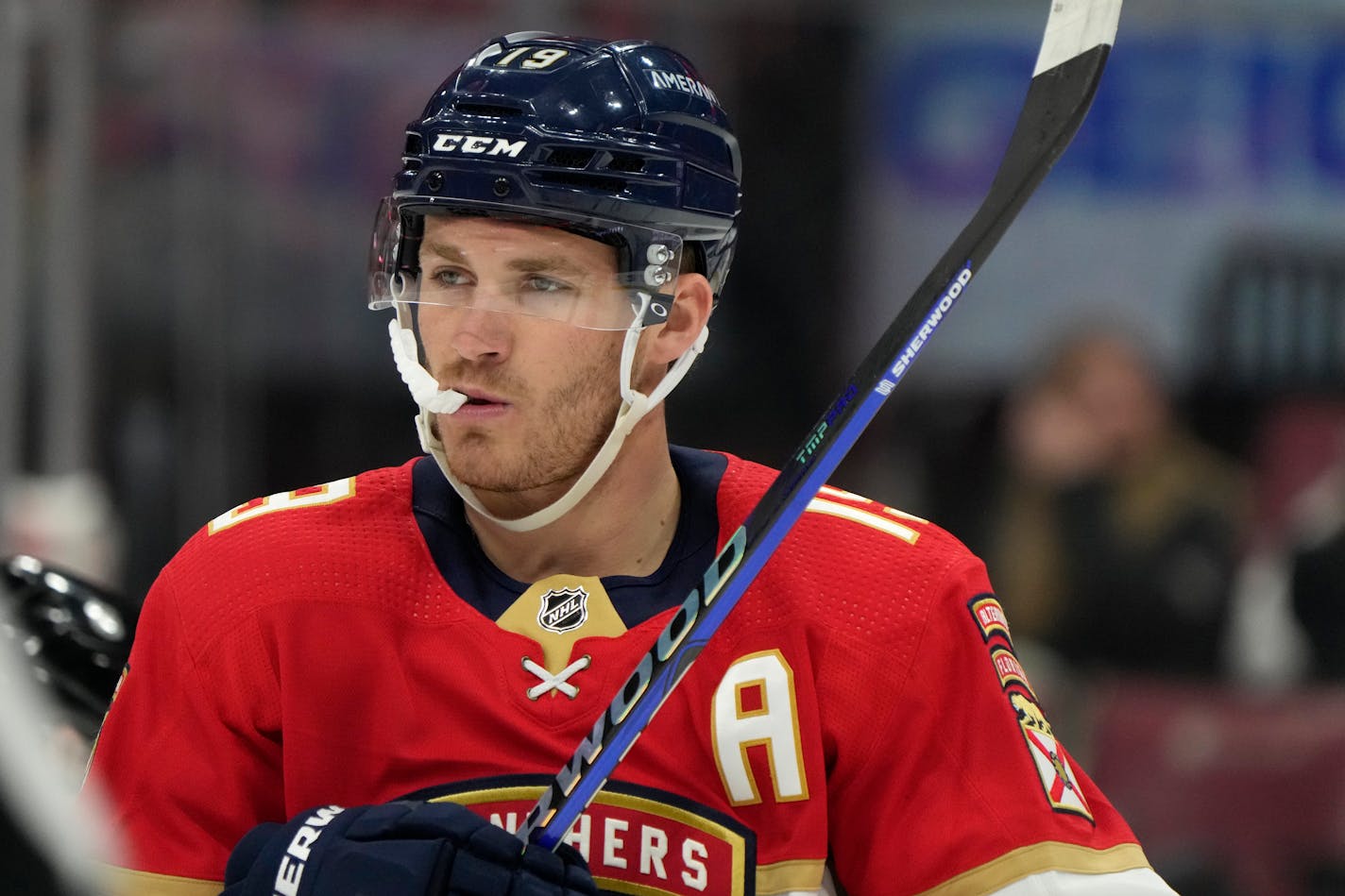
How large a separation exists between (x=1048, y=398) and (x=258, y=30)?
2079 millimetres

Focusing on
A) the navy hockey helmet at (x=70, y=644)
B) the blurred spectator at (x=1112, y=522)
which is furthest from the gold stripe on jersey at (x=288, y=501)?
the blurred spectator at (x=1112, y=522)

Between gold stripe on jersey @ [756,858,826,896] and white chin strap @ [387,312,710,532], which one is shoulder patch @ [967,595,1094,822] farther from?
white chin strap @ [387,312,710,532]

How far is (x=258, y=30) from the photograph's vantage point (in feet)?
15.3

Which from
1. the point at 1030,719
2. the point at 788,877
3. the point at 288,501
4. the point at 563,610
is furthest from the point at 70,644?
the point at 1030,719

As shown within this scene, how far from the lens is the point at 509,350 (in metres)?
1.73

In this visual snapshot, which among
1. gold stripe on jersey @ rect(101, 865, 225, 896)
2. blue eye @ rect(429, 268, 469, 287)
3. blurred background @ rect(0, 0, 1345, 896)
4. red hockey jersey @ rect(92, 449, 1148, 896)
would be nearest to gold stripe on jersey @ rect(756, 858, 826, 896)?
red hockey jersey @ rect(92, 449, 1148, 896)

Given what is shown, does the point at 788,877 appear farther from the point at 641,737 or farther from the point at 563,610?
the point at 563,610

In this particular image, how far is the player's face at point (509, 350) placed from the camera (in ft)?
5.68

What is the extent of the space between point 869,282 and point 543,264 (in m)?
2.94

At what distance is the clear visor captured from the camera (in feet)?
5.68

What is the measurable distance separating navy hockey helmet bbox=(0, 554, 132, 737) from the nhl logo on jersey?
0.52m

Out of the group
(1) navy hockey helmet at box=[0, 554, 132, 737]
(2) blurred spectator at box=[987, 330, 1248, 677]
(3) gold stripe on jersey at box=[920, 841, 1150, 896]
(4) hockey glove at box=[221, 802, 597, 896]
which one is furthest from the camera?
(2) blurred spectator at box=[987, 330, 1248, 677]

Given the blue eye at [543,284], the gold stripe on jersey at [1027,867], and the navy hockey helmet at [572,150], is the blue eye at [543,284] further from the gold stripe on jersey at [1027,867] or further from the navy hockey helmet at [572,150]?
the gold stripe on jersey at [1027,867]

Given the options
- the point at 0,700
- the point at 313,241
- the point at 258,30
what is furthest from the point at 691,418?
the point at 0,700
